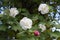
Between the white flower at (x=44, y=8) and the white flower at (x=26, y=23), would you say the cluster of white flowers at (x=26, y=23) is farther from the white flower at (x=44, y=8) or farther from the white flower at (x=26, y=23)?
the white flower at (x=44, y=8)

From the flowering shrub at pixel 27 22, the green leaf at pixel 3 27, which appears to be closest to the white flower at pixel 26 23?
the flowering shrub at pixel 27 22

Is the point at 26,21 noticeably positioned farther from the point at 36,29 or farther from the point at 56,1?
the point at 56,1

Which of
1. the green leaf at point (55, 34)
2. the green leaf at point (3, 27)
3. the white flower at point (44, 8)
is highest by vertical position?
the white flower at point (44, 8)

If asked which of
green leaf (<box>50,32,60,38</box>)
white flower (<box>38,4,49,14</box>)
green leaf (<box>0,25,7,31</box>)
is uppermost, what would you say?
white flower (<box>38,4,49,14</box>)

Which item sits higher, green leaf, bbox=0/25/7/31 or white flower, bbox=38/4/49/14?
white flower, bbox=38/4/49/14

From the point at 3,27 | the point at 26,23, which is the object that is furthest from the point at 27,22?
the point at 3,27

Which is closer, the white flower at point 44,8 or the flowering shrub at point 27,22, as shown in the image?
the flowering shrub at point 27,22

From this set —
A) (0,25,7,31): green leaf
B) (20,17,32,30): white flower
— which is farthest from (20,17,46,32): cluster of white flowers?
(0,25,7,31): green leaf

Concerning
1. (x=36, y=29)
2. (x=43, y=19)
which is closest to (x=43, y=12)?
(x=43, y=19)

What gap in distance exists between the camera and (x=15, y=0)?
1.96 metres

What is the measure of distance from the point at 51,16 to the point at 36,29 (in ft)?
1.52

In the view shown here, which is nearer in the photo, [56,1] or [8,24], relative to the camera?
[8,24]

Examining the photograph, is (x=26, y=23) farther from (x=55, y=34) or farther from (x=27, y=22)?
(x=55, y=34)

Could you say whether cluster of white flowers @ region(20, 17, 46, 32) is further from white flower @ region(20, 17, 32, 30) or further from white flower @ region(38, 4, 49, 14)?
white flower @ region(38, 4, 49, 14)
